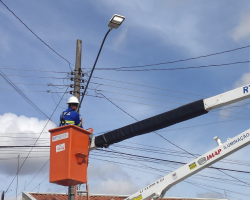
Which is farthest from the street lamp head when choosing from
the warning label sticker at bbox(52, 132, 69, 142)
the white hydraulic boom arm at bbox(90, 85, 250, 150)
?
the warning label sticker at bbox(52, 132, 69, 142)

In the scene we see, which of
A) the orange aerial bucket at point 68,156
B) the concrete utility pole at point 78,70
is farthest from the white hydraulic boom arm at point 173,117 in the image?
the concrete utility pole at point 78,70

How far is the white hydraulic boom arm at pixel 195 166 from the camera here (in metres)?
6.95

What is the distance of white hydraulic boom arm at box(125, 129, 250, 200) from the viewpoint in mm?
6953

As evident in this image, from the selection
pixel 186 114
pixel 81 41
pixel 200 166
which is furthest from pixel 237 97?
pixel 81 41

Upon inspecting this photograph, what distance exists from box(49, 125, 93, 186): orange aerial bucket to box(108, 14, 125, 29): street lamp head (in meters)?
3.74

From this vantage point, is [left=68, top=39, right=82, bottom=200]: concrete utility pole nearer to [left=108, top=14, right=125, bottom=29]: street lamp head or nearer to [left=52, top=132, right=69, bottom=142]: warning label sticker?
[left=108, top=14, right=125, bottom=29]: street lamp head

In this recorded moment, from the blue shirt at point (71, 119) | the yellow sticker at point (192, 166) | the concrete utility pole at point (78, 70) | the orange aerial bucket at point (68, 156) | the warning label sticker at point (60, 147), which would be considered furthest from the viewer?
the concrete utility pole at point (78, 70)

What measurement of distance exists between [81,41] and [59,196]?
9.77m

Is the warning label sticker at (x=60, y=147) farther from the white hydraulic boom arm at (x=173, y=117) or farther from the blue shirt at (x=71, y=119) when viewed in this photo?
the white hydraulic boom arm at (x=173, y=117)

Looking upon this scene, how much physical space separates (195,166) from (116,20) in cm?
443

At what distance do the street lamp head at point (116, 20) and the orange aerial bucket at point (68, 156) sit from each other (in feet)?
12.3

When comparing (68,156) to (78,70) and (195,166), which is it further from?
(78,70)

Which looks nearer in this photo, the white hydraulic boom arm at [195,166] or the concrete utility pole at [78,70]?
the white hydraulic boom arm at [195,166]

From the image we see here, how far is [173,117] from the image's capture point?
7.19 m
